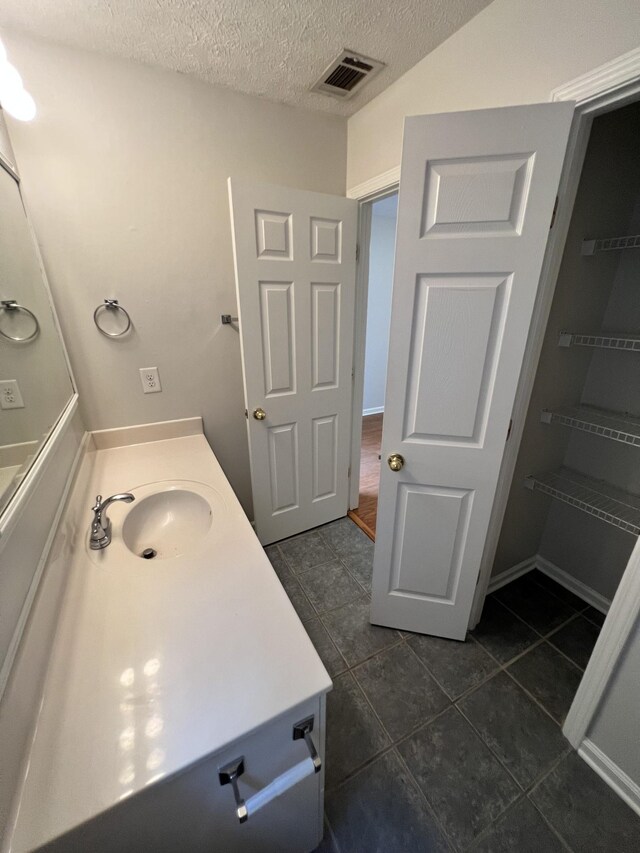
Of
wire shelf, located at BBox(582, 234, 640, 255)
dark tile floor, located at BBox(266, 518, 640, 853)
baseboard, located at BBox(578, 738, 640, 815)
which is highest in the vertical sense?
wire shelf, located at BBox(582, 234, 640, 255)

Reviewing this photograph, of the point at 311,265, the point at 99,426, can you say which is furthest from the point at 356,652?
the point at 311,265

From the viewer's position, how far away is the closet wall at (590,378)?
1284 millimetres

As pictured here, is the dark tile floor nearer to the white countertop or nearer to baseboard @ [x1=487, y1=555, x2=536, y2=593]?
baseboard @ [x1=487, y1=555, x2=536, y2=593]

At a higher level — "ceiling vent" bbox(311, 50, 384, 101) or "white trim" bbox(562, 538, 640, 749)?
"ceiling vent" bbox(311, 50, 384, 101)

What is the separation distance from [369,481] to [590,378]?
1718 mm

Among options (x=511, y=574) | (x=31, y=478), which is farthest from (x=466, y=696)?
(x=31, y=478)

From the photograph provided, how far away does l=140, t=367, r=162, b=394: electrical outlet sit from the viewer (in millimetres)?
1643

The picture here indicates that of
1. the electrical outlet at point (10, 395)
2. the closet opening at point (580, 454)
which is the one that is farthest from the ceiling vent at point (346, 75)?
the electrical outlet at point (10, 395)

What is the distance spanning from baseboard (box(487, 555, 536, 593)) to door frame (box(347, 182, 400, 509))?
3.20 feet

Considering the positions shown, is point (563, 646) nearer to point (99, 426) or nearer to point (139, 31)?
point (99, 426)

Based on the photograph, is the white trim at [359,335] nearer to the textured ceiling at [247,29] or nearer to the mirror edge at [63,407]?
the textured ceiling at [247,29]

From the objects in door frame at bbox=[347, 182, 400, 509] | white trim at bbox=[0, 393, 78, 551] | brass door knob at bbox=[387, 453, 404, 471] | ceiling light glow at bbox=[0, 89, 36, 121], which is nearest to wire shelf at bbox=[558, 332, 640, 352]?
brass door knob at bbox=[387, 453, 404, 471]

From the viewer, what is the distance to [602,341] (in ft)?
4.24

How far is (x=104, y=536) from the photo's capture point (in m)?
1.01
